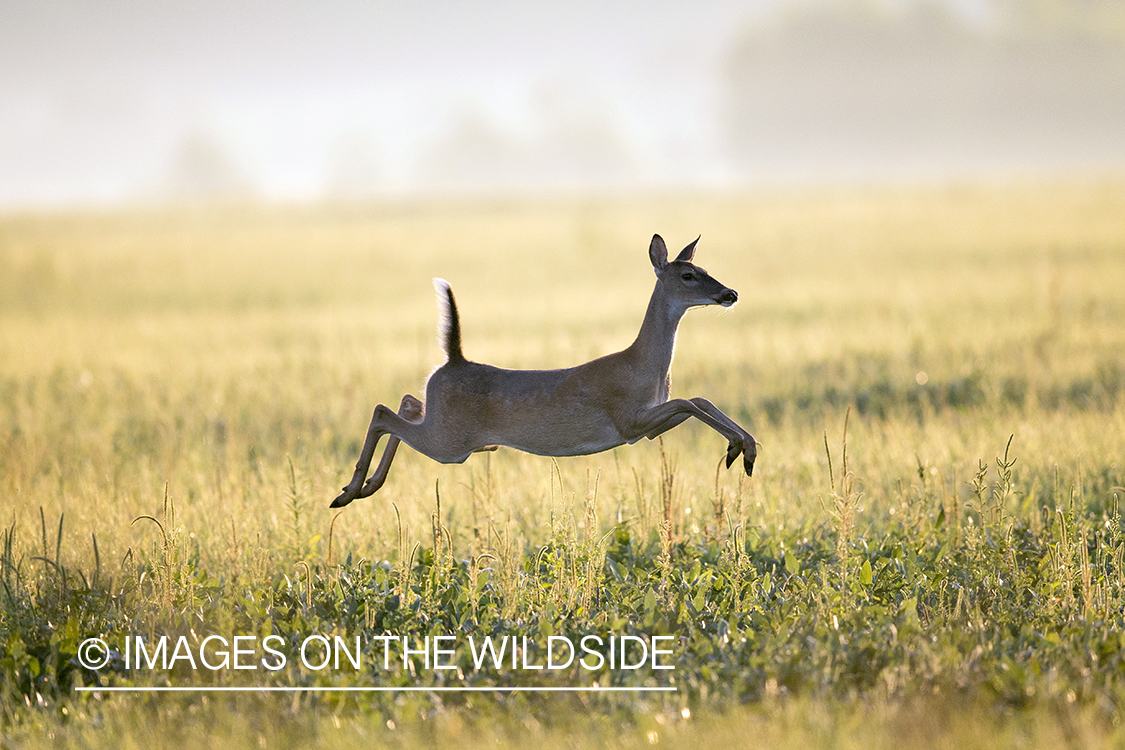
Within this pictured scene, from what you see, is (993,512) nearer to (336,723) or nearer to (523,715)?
(523,715)

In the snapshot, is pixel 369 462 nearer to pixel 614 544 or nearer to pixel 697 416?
pixel 697 416

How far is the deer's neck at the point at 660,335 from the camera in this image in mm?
5824

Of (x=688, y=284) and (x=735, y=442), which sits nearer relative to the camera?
(x=735, y=442)

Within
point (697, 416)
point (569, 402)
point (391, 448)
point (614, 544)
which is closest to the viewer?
point (697, 416)

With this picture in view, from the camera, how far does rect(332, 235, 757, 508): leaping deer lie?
5.64 metres

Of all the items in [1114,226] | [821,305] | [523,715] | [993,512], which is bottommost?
[523,715]

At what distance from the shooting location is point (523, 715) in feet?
20.2

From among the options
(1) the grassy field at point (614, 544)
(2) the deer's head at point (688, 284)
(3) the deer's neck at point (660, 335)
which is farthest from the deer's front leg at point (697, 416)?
(1) the grassy field at point (614, 544)

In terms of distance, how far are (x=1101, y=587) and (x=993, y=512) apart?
5.15 feet

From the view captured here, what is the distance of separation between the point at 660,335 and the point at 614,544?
4.06 meters

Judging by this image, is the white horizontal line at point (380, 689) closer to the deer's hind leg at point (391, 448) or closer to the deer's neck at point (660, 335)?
the deer's hind leg at point (391, 448)

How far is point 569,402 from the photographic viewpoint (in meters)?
5.70

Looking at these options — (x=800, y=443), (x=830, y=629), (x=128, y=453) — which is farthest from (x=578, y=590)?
(x=128, y=453)

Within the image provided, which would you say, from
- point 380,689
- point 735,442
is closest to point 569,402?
point 735,442
